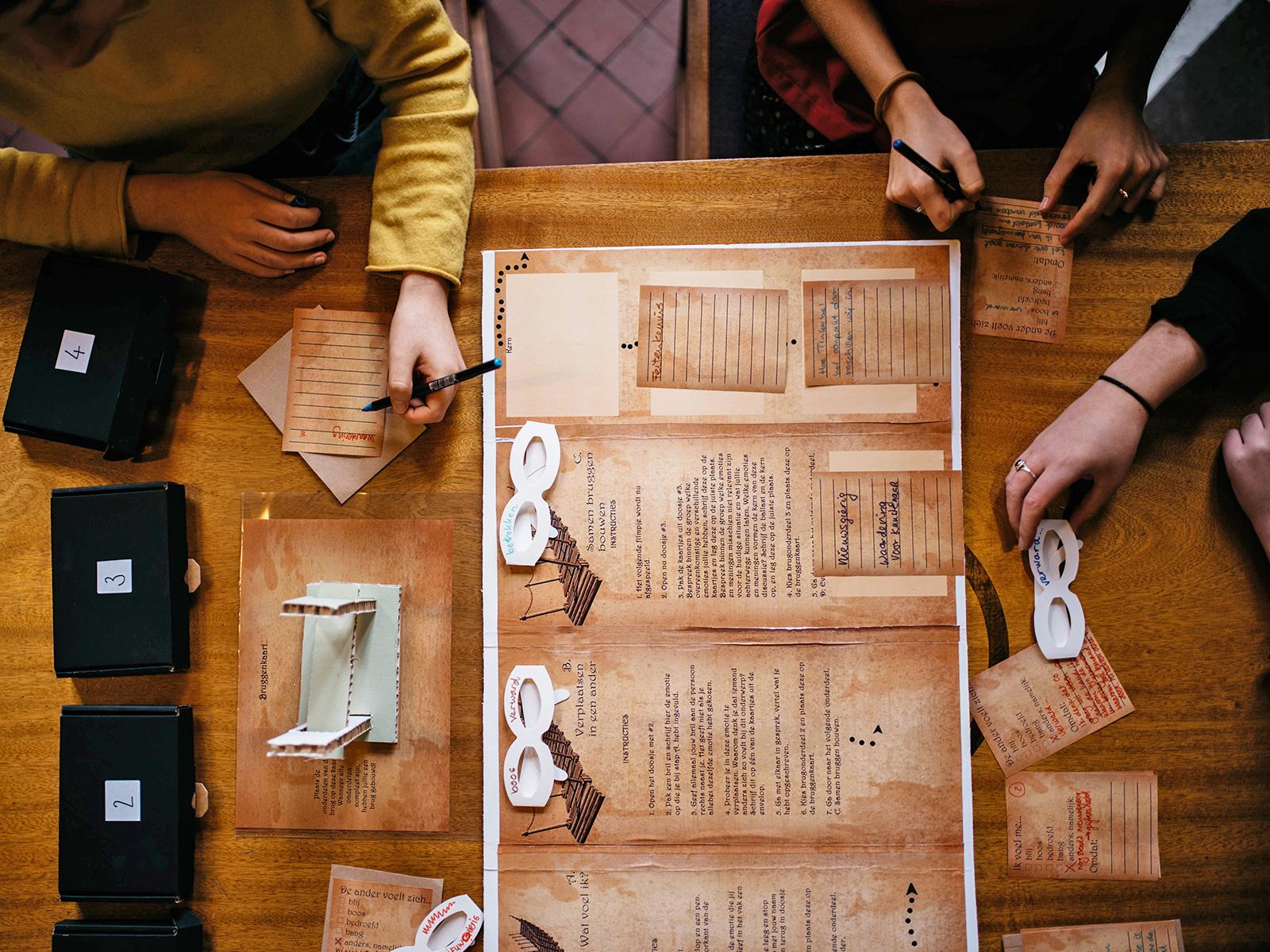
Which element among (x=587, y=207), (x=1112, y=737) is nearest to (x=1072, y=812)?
(x=1112, y=737)

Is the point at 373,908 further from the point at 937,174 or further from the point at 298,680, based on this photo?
the point at 937,174

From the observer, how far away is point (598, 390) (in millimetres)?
846

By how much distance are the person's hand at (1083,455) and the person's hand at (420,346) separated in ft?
2.02

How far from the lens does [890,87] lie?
828mm

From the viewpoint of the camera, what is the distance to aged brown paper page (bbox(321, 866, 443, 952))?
32.4 inches

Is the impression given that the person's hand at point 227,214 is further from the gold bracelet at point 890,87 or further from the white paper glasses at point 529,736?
the gold bracelet at point 890,87

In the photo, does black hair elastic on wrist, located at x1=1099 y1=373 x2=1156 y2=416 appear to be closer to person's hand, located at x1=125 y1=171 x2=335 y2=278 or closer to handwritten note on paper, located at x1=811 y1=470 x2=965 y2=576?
handwritten note on paper, located at x1=811 y1=470 x2=965 y2=576

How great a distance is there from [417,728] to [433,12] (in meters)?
0.75

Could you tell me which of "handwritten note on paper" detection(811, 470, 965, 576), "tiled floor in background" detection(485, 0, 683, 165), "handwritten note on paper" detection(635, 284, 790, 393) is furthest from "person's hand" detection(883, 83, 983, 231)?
"tiled floor in background" detection(485, 0, 683, 165)

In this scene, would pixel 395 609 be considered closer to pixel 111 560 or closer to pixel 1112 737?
pixel 111 560

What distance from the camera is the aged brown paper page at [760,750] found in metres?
0.82

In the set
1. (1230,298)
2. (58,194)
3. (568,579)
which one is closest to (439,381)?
(568,579)

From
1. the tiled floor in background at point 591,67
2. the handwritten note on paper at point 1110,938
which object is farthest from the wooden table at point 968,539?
the tiled floor in background at point 591,67

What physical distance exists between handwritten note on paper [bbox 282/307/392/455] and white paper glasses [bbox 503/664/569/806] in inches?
11.9
